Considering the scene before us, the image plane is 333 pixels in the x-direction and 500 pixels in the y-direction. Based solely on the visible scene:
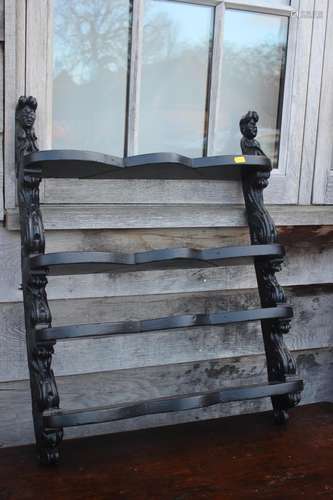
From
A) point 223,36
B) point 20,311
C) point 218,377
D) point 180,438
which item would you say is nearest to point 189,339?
point 218,377

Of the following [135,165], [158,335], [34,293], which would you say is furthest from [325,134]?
[34,293]

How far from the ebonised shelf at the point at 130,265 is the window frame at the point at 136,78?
0.06m

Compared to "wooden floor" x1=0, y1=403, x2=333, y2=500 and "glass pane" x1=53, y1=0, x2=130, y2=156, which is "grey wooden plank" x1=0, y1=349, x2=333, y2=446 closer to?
"wooden floor" x1=0, y1=403, x2=333, y2=500

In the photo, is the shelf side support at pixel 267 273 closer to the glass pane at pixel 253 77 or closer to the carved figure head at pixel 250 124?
the carved figure head at pixel 250 124

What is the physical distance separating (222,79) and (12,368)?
1019 mm

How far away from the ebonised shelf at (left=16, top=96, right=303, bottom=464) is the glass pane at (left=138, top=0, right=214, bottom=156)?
146 mm

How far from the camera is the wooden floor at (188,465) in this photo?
1.33 m

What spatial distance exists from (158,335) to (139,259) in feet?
1.18

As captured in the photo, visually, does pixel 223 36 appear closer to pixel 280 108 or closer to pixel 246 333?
pixel 280 108

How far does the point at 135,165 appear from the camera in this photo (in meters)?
1.47

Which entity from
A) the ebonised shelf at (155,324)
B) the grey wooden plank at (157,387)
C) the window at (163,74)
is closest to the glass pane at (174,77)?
the window at (163,74)

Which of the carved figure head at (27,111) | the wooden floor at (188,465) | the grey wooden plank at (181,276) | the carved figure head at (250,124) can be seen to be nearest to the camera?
the wooden floor at (188,465)

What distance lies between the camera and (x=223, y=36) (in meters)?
1.72

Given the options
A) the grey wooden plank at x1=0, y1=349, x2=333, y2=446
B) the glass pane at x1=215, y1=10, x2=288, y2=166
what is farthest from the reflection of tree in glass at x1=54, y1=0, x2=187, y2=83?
the grey wooden plank at x1=0, y1=349, x2=333, y2=446
